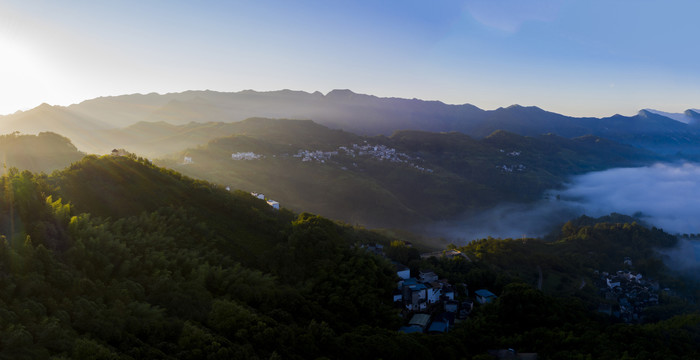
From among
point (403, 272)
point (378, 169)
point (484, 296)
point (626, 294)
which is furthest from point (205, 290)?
point (378, 169)

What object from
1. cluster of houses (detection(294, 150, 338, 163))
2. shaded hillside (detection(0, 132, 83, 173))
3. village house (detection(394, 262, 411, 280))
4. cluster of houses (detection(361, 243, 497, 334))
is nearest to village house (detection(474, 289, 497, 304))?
cluster of houses (detection(361, 243, 497, 334))

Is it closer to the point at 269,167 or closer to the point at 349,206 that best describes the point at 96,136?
the point at 269,167

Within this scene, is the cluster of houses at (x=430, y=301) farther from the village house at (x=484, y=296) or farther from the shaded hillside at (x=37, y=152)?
the shaded hillside at (x=37, y=152)

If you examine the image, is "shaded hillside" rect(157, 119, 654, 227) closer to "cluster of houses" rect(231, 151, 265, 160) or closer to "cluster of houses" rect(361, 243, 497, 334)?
"cluster of houses" rect(231, 151, 265, 160)

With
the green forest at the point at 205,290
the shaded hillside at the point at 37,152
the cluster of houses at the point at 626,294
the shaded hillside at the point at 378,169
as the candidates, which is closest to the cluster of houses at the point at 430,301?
the green forest at the point at 205,290

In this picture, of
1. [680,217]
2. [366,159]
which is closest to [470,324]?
[366,159]

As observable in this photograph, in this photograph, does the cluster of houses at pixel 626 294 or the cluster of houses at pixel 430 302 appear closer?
the cluster of houses at pixel 430 302

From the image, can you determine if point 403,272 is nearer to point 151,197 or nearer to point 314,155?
point 151,197
